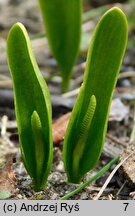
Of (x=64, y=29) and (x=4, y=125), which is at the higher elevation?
(x=64, y=29)

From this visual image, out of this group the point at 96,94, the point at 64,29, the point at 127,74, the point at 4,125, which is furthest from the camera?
the point at 127,74

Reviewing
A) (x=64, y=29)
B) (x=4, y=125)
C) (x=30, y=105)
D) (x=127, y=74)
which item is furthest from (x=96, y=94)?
(x=127, y=74)

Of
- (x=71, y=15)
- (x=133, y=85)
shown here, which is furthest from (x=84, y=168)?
(x=133, y=85)

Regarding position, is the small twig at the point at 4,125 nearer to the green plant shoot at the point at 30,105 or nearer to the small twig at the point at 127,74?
the green plant shoot at the point at 30,105

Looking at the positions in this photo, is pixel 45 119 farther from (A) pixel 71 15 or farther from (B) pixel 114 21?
(A) pixel 71 15

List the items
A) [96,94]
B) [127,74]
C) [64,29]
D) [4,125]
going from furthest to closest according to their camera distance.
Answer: [127,74] < [64,29] < [4,125] < [96,94]

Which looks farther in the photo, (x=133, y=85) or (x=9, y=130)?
(x=133, y=85)

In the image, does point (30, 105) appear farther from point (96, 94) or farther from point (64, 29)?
point (64, 29)

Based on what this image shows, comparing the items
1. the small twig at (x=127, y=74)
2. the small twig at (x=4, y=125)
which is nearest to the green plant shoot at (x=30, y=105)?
the small twig at (x=4, y=125)
